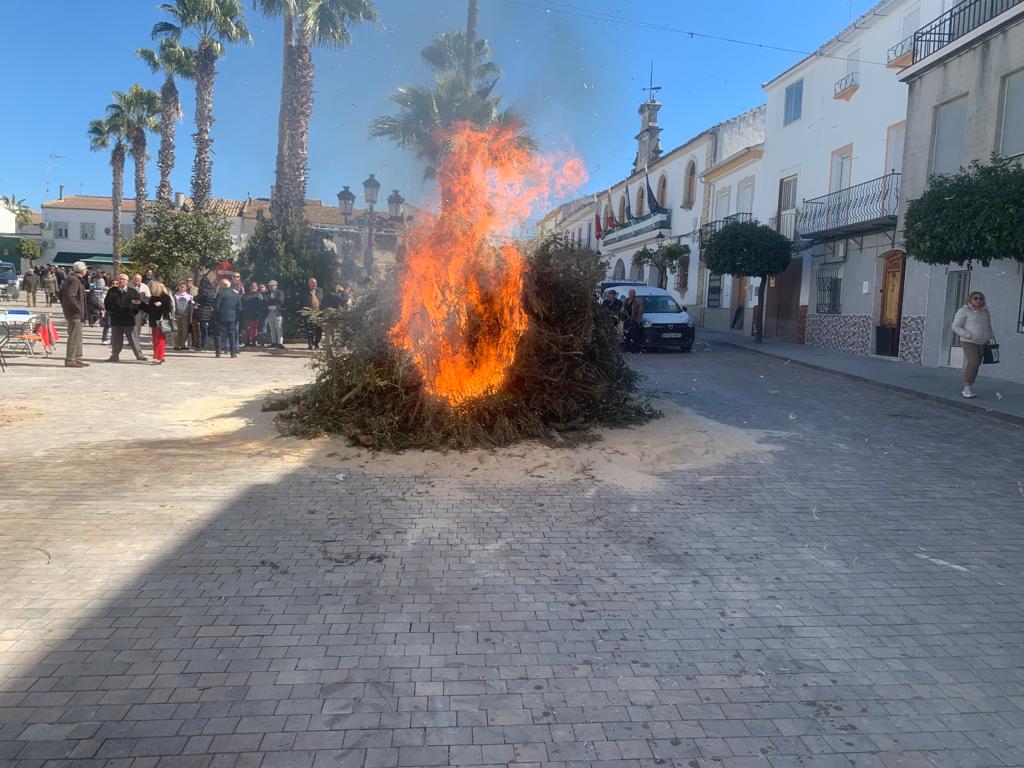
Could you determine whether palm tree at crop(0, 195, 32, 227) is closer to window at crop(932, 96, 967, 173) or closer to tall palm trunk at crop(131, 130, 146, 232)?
tall palm trunk at crop(131, 130, 146, 232)

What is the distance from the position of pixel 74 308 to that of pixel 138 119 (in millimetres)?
30311

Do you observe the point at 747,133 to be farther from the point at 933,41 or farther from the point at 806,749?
the point at 806,749

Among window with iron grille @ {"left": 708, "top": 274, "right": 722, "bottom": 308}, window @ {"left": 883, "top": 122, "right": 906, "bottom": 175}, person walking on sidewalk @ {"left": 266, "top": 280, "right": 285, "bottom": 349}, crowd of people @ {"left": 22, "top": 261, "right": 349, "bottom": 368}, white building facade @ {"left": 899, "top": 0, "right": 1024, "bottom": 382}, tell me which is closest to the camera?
crowd of people @ {"left": 22, "top": 261, "right": 349, "bottom": 368}

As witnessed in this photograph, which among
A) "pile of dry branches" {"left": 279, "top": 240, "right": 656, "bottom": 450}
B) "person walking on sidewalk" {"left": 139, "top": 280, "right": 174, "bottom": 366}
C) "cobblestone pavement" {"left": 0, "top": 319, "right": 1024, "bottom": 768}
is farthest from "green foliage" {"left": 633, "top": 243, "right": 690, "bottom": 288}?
"cobblestone pavement" {"left": 0, "top": 319, "right": 1024, "bottom": 768}

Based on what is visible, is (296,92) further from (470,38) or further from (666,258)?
(666,258)

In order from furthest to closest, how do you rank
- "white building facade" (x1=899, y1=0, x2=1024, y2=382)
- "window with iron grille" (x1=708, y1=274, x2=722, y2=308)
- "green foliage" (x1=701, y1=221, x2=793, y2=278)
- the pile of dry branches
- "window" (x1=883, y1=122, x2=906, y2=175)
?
1. "window with iron grille" (x1=708, y1=274, x2=722, y2=308)
2. "green foliage" (x1=701, y1=221, x2=793, y2=278)
3. "window" (x1=883, y1=122, x2=906, y2=175)
4. "white building facade" (x1=899, y1=0, x2=1024, y2=382)
5. the pile of dry branches

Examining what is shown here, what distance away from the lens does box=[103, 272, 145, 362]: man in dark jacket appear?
13.1 meters

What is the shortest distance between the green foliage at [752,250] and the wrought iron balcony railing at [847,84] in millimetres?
4181

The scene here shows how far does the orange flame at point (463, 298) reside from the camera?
7906 mm

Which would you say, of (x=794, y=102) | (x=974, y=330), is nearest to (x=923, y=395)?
(x=974, y=330)

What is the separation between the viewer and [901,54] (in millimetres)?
18031

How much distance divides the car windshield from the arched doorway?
5.16 m

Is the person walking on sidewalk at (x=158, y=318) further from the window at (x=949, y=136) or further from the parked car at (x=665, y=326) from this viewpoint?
the window at (x=949, y=136)

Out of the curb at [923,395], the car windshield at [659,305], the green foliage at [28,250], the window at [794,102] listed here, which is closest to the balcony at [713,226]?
the window at [794,102]
